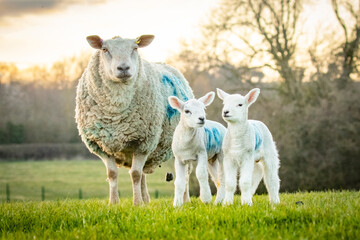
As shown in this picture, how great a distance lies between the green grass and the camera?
16.3 feet

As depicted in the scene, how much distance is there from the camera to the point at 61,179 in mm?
33875

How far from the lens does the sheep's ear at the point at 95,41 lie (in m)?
7.68

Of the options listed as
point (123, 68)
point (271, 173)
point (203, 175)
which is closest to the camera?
point (203, 175)

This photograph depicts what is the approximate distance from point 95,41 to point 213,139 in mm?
2524

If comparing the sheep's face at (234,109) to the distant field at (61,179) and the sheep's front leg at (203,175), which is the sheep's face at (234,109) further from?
the distant field at (61,179)

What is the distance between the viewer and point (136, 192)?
789cm

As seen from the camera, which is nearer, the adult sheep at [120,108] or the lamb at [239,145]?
the lamb at [239,145]

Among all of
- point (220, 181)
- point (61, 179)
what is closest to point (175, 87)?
point (220, 181)

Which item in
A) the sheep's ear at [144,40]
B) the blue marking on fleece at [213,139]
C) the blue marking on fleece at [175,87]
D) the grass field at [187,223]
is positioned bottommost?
the grass field at [187,223]

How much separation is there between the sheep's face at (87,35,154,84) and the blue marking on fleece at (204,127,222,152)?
1492 mm

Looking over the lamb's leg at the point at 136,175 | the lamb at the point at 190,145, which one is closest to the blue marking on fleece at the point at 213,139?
the lamb at the point at 190,145

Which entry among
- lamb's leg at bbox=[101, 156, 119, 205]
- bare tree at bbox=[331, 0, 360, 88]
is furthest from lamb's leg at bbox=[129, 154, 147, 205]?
bare tree at bbox=[331, 0, 360, 88]

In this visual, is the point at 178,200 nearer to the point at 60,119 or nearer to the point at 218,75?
the point at 218,75

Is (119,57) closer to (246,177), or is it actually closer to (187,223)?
(246,177)
